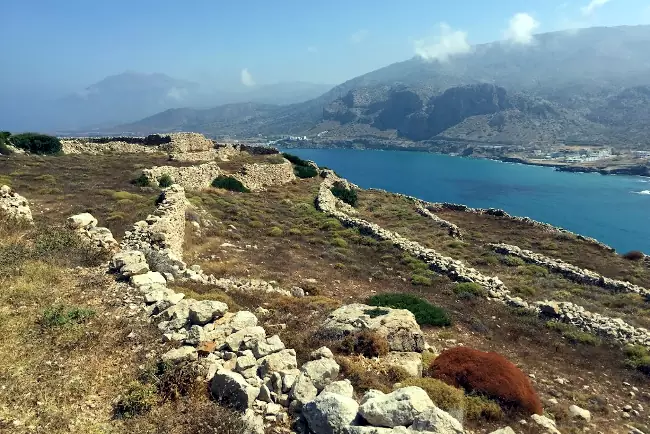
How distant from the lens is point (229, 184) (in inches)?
1534

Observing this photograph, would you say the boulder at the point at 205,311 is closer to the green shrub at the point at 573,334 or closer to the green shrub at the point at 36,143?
the green shrub at the point at 573,334

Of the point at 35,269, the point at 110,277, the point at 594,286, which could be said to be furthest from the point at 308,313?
the point at 594,286

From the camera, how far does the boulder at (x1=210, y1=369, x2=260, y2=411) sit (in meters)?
6.71

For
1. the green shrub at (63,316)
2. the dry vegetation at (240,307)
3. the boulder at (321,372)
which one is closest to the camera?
the dry vegetation at (240,307)

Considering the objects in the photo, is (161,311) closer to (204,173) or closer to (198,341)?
(198,341)

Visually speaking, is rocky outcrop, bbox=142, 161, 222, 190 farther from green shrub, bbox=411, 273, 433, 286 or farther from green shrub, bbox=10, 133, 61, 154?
green shrub, bbox=411, 273, 433, 286

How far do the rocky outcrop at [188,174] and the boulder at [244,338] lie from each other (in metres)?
23.5

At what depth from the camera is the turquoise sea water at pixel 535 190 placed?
81062mm

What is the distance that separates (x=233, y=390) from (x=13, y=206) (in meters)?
14.5

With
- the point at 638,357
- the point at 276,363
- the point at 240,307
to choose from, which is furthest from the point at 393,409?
the point at 638,357

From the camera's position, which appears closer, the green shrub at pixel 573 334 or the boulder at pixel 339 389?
the boulder at pixel 339 389

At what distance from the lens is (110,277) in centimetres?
1160

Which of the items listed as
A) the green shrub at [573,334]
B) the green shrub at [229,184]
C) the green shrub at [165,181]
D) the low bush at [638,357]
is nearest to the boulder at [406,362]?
the green shrub at [573,334]

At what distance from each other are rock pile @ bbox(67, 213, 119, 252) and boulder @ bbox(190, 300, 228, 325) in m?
6.25
